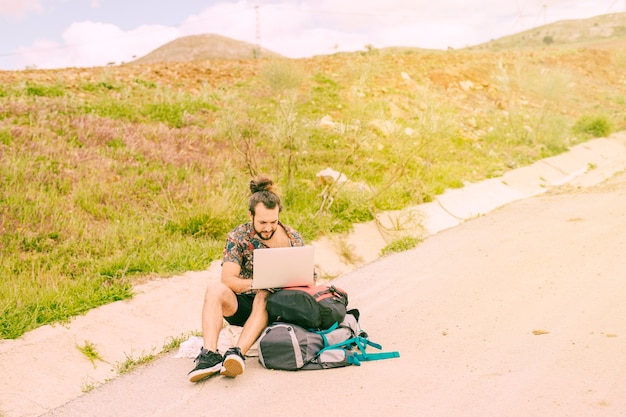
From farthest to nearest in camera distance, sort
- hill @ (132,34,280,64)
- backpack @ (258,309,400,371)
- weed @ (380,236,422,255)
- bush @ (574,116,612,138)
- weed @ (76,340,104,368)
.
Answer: hill @ (132,34,280,64) < bush @ (574,116,612,138) < weed @ (380,236,422,255) < weed @ (76,340,104,368) < backpack @ (258,309,400,371)

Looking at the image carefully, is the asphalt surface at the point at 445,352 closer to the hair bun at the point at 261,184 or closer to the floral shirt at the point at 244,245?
the floral shirt at the point at 244,245

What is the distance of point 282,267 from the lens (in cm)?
488

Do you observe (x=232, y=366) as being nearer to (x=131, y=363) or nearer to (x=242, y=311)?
(x=242, y=311)

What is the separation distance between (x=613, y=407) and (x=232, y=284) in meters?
2.81

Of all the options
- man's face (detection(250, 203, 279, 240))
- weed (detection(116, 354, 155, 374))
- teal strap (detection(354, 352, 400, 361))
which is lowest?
weed (detection(116, 354, 155, 374))

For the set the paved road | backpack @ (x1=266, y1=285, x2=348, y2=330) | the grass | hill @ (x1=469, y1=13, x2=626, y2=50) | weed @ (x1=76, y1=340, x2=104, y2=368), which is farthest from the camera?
hill @ (x1=469, y1=13, x2=626, y2=50)

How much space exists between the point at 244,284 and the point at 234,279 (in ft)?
0.30

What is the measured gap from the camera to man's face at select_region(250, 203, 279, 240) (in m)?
5.03

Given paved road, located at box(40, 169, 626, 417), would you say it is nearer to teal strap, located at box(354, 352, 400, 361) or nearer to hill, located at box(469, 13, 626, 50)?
teal strap, located at box(354, 352, 400, 361)

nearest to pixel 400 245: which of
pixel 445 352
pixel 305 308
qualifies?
pixel 445 352

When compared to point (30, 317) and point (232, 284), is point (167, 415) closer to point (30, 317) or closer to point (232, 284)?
point (232, 284)

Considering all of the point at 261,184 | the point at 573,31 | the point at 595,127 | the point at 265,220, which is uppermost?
the point at 573,31

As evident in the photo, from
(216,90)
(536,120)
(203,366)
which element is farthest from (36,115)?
(536,120)

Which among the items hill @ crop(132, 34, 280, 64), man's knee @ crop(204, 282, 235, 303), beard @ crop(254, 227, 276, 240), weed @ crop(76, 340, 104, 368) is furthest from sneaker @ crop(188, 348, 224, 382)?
hill @ crop(132, 34, 280, 64)
